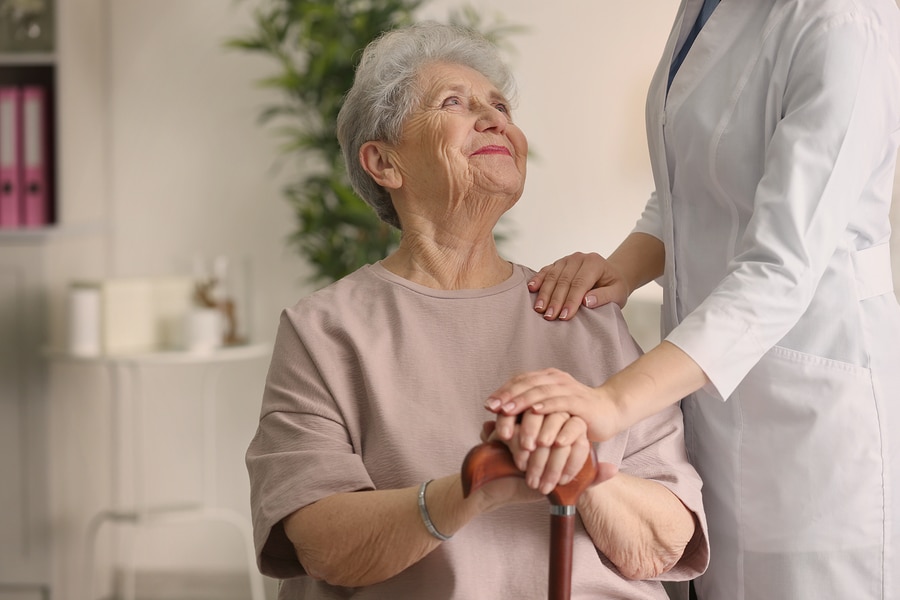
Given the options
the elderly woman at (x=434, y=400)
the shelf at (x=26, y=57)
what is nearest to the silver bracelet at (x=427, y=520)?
Answer: the elderly woman at (x=434, y=400)

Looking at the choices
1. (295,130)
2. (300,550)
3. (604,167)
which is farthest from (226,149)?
(300,550)

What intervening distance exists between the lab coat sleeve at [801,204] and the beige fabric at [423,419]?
272 millimetres

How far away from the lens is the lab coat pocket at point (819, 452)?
4.23ft

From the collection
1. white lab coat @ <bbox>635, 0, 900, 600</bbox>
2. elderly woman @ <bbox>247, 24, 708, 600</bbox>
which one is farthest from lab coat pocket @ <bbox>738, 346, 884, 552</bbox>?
elderly woman @ <bbox>247, 24, 708, 600</bbox>

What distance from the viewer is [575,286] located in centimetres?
151

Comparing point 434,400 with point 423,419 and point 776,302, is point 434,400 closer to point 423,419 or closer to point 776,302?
point 423,419

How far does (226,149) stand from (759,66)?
9.08 feet

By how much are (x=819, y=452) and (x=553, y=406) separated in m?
0.44

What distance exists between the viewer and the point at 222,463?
3.85m

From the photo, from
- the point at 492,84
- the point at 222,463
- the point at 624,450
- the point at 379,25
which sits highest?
the point at 379,25

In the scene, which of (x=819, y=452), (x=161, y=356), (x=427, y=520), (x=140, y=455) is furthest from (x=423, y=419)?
(x=140, y=455)

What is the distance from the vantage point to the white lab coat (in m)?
1.18

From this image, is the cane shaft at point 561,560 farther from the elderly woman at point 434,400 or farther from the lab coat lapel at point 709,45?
the lab coat lapel at point 709,45

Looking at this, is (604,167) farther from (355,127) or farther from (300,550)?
(300,550)
